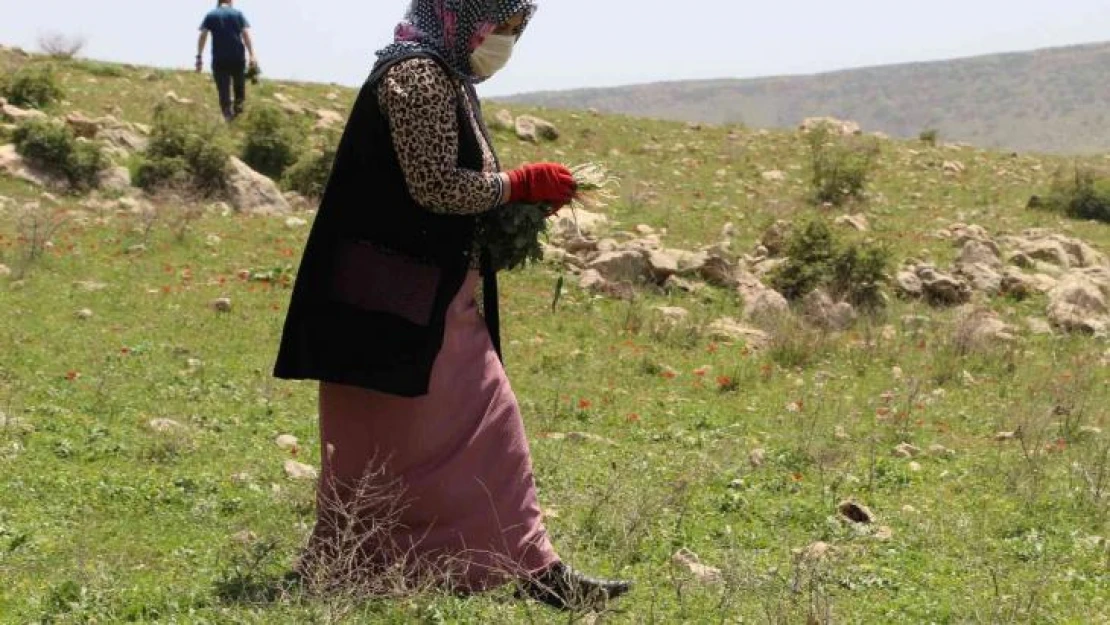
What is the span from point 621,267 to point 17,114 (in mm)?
6514

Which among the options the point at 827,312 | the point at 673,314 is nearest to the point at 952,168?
the point at 827,312

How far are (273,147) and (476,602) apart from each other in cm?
A: 1066

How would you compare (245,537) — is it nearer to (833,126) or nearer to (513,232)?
(513,232)

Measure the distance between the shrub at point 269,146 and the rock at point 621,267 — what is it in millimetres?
4551

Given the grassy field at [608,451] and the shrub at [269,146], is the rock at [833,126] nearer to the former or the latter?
the shrub at [269,146]

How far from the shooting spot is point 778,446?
658 centimetres

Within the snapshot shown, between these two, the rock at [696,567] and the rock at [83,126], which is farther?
the rock at [83,126]

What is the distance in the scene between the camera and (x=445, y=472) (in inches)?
156

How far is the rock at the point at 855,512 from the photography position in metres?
5.36

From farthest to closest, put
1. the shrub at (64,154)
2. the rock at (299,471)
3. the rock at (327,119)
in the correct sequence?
the rock at (327,119) < the shrub at (64,154) < the rock at (299,471)

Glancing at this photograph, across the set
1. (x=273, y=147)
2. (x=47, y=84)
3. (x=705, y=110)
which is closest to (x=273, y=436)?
(x=273, y=147)

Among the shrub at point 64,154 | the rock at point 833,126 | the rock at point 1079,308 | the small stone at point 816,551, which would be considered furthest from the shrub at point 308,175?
the rock at point 833,126

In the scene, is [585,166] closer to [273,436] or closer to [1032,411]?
[273,436]

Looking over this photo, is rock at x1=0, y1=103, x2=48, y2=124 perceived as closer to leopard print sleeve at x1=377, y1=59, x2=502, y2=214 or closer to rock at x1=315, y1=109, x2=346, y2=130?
rock at x1=315, y1=109, x2=346, y2=130
